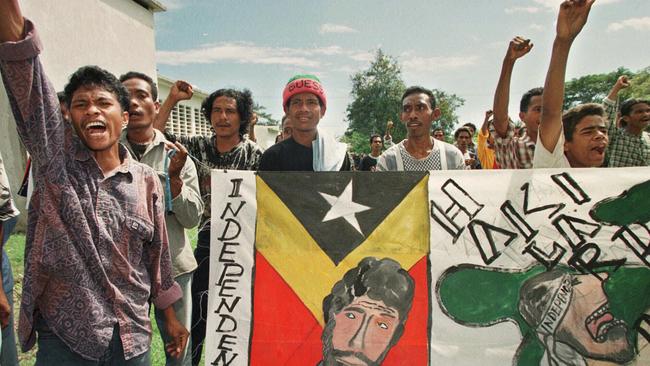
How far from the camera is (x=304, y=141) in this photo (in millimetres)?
2715

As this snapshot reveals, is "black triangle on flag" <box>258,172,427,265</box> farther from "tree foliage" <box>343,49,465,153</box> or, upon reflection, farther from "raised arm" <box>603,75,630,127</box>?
"tree foliage" <box>343,49,465,153</box>

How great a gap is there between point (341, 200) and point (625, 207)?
1.48 meters

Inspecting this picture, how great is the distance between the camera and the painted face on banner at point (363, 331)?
209cm

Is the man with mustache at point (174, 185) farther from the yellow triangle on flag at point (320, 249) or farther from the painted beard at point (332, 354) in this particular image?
the painted beard at point (332, 354)

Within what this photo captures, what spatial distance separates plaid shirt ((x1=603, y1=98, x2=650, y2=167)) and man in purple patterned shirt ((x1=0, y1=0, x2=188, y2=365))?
4.22 meters

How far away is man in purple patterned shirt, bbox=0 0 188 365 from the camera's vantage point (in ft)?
4.63

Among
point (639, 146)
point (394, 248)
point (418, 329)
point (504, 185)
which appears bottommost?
point (418, 329)

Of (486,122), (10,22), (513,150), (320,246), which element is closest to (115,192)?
(10,22)

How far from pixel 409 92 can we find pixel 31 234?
2.56 m

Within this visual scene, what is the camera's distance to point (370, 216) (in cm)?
222

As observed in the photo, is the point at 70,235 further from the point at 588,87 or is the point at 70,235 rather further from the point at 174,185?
the point at 588,87

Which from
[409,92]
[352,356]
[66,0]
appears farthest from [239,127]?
[66,0]

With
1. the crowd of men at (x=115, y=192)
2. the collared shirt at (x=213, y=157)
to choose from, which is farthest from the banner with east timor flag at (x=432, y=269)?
the collared shirt at (x=213, y=157)

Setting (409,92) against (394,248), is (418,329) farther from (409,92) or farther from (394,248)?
(409,92)
